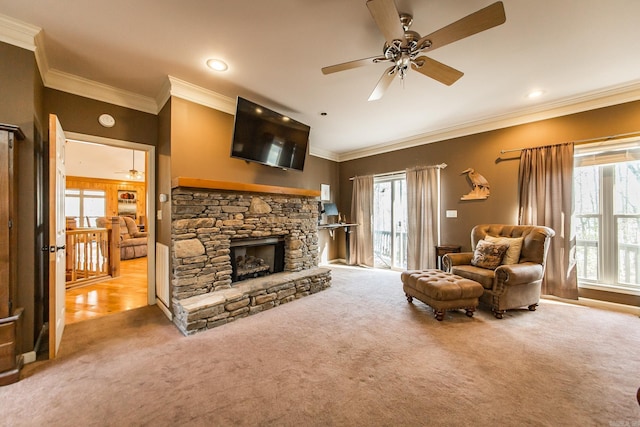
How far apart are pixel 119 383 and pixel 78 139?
2.61 meters

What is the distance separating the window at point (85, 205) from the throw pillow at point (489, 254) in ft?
36.8

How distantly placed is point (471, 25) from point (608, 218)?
11.2 feet

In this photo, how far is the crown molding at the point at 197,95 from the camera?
272 cm

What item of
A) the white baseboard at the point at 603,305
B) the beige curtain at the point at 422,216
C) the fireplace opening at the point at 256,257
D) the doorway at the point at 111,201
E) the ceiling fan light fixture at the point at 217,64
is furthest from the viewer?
the beige curtain at the point at 422,216

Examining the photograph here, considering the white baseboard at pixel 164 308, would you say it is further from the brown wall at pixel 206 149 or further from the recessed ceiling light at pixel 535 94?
the recessed ceiling light at pixel 535 94

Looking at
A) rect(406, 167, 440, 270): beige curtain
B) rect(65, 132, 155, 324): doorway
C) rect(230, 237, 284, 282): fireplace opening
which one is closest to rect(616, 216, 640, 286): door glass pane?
rect(406, 167, 440, 270): beige curtain

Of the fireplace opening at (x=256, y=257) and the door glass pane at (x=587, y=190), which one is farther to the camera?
the fireplace opening at (x=256, y=257)

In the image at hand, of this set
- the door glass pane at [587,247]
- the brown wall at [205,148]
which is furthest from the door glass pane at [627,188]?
the brown wall at [205,148]

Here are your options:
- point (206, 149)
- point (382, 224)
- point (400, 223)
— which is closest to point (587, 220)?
point (400, 223)

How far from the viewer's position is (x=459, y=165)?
13.8ft

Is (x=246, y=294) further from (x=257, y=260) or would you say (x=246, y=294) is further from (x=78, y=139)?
(x=78, y=139)

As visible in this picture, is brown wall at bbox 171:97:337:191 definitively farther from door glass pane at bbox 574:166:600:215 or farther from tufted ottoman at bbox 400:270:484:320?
door glass pane at bbox 574:166:600:215

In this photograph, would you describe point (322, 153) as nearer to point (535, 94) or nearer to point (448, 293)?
point (535, 94)

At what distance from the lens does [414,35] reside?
181 centimetres
